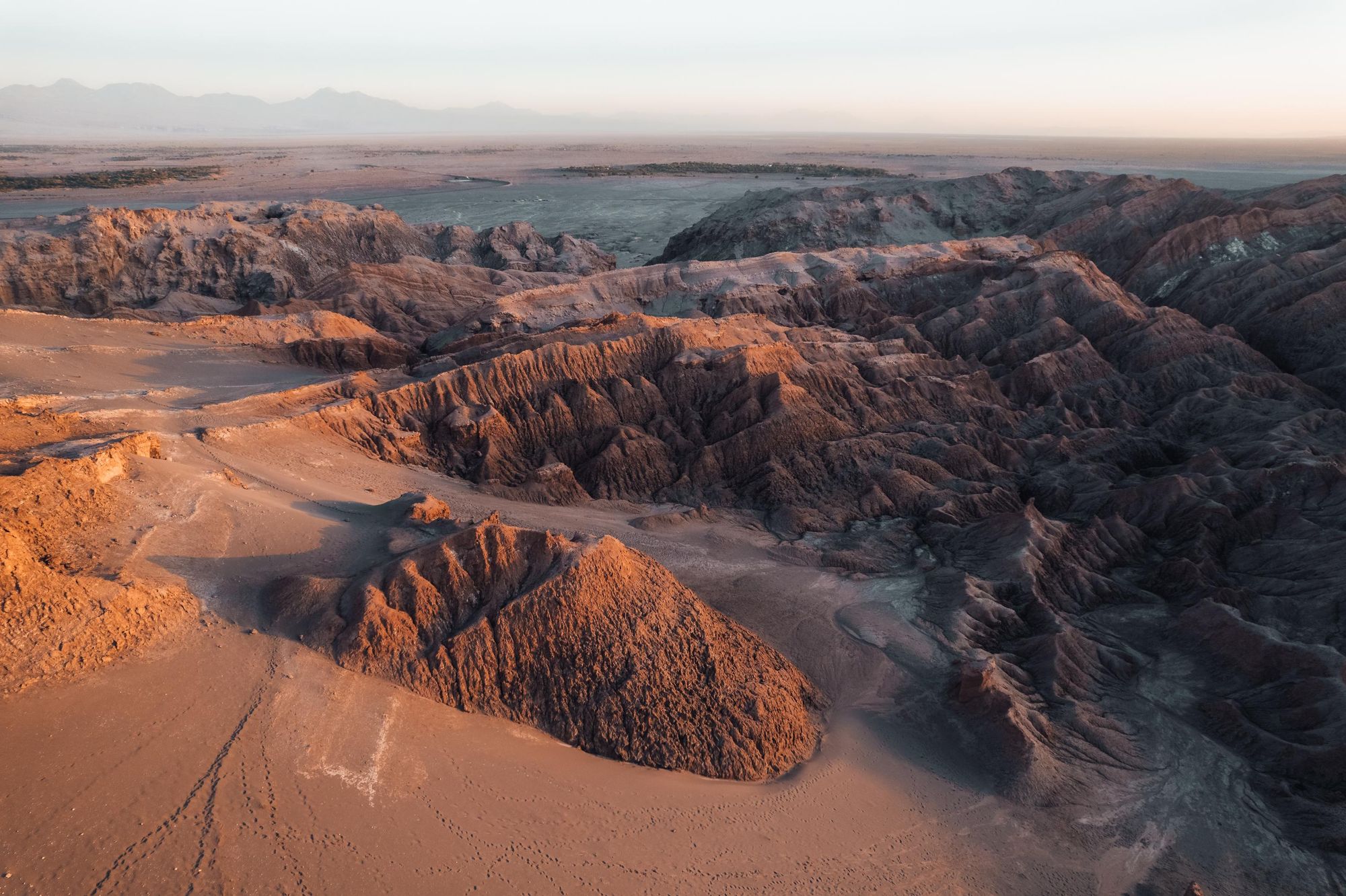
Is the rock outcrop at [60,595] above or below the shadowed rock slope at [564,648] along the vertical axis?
above

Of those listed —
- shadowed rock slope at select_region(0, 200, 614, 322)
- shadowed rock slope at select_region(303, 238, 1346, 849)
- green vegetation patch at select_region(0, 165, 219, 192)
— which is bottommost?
shadowed rock slope at select_region(303, 238, 1346, 849)

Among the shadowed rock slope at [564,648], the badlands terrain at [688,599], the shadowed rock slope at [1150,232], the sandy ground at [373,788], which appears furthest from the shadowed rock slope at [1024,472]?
the shadowed rock slope at [564,648]

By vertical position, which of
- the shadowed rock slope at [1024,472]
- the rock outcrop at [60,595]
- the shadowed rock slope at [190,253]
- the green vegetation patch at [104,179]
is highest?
the green vegetation patch at [104,179]

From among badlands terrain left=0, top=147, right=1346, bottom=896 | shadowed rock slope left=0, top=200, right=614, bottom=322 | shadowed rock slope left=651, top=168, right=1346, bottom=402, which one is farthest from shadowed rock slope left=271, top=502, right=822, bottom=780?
shadowed rock slope left=0, top=200, right=614, bottom=322

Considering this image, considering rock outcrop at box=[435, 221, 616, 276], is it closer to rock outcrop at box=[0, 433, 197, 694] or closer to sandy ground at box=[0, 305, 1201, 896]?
sandy ground at box=[0, 305, 1201, 896]

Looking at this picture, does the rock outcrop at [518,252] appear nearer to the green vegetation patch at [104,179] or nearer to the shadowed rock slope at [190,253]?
the shadowed rock slope at [190,253]

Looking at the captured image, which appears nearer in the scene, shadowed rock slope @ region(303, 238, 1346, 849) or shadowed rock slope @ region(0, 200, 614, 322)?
shadowed rock slope @ region(303, 238, 1346, 849)

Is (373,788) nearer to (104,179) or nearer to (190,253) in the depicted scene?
(190,253)
